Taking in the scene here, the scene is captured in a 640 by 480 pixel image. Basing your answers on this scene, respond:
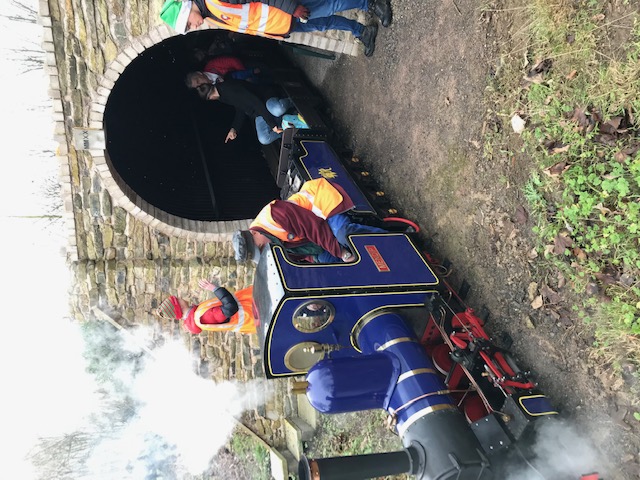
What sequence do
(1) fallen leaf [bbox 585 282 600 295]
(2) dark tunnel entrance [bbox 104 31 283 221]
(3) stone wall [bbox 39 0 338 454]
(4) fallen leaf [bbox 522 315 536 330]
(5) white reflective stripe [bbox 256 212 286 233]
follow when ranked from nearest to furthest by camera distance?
(1) fallen leaf [bbox 585 282 600 295], (4) fallen leaf [bbox 522 315 536 330], (5) white reflective stripe [bbox 256 212 286 233], (3) stone wall [bbox 39 0 338 454], (2) dark tunnel entrance [bbox 104 31 283 221]

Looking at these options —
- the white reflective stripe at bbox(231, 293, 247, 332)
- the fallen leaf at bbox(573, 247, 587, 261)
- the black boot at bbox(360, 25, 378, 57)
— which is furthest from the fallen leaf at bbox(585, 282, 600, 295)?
the black boot at bbox(360, 25, 378, 57)

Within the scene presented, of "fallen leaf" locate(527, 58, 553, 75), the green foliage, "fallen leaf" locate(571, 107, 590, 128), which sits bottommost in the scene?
the green foliage

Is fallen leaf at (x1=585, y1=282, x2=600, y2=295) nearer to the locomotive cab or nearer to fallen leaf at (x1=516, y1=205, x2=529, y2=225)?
fallen leaf at (x1=516, y1=205, x2=529, y2=225)

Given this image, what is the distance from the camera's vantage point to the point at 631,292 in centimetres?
276

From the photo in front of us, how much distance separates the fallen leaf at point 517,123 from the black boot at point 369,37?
268cm

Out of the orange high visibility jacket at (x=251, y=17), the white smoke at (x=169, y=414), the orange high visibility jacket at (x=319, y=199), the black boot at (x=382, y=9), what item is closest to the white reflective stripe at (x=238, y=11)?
the orange high visibility jacket at (x=251, y=17)

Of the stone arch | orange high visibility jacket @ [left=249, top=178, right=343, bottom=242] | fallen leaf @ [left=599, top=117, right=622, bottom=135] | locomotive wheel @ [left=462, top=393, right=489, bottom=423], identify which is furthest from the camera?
the stone arch

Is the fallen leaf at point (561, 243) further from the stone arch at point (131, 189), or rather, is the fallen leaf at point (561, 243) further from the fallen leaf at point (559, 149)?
the stone arch at point (131, 189)

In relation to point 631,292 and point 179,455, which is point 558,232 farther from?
point 179,455

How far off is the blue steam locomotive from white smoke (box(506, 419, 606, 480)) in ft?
0.15

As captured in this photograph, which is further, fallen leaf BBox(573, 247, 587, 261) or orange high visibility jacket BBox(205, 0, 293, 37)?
orange high visibility jacket BBox(205, 0, 293, 37)

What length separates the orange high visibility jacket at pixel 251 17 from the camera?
4.52 metres

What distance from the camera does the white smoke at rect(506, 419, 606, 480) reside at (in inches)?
117

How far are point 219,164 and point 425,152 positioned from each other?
4.22 m
